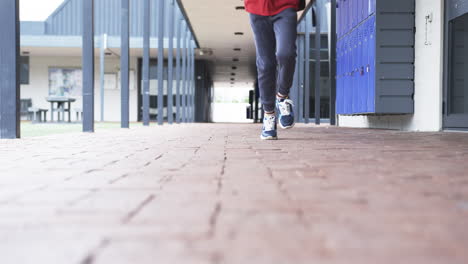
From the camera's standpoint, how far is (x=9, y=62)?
4207 mm

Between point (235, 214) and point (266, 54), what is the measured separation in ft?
9.64

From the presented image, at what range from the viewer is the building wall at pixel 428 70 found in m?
6.07

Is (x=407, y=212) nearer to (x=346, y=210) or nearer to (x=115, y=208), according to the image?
(x=346, y=210)

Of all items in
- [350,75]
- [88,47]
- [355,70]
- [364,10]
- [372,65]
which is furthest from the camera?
[350,75]

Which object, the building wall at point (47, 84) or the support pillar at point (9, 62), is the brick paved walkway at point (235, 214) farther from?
the building wall at point (47, 84)

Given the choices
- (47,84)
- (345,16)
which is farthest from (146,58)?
(47,84)

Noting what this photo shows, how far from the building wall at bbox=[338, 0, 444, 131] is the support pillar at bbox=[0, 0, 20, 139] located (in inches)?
179

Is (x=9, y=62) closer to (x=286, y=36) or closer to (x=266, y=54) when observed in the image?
(x=266, y=54)

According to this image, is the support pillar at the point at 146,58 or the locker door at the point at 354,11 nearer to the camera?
the locker door at the point at 354,11

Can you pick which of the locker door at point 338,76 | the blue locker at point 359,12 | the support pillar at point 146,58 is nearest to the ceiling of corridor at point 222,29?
the support pillar at point 146,58

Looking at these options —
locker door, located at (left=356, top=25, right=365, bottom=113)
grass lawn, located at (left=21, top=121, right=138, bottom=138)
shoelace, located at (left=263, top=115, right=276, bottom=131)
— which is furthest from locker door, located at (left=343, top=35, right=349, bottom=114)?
shoelace, located at (left=263, top=115, right=276, bottom=131)

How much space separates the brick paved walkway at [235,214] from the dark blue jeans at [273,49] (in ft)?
6.20

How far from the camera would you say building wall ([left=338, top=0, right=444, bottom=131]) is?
6.07 meters

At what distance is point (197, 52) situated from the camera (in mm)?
21250
